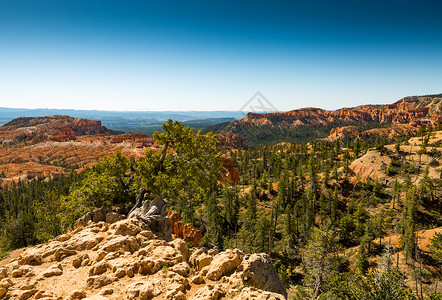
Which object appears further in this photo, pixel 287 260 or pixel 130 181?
pixel 287 260

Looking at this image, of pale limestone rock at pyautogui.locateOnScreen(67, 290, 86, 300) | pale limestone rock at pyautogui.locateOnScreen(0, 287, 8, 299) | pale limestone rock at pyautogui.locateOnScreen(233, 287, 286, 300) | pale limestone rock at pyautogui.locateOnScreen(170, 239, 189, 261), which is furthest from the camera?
pale limestone rock at pyautogui.locateOnScreen(170, 239, 189, 261)

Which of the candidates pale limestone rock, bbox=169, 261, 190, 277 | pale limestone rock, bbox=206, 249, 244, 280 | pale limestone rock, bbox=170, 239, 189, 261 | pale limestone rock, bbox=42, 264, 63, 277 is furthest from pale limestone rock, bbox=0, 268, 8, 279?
pale limestone rock, bbox=206, 249, 244, 280

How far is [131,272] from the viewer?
9523 mm

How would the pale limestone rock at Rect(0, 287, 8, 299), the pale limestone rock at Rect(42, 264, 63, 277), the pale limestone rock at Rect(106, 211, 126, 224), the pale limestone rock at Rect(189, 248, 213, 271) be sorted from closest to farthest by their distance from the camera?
the pale limestone rock at Rect(0, 287, 8, 299)
the pale limestone rock at Rect(42, 264, 63, 277)
the pale limestone rock at Rect(189, 248, 213, 271)
the pale limestone rock at Rect(106, 211, 126, 224)

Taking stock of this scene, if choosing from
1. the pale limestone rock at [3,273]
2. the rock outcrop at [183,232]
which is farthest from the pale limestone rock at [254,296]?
the rock outcrop at [183,232]

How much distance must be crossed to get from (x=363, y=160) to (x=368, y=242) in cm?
5436

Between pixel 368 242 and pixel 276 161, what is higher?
pixel 276 161

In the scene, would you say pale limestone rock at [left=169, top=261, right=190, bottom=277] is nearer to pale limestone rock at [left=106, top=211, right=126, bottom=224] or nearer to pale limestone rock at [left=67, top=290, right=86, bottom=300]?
pale limestone rock at [left=67, top=290, right=86, bottom=300]

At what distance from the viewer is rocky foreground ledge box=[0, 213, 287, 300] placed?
8102mm

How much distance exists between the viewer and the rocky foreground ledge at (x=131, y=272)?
8.10 m

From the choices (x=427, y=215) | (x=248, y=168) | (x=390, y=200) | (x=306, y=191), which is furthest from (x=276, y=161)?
(x=427, y=215)

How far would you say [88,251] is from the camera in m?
11.7

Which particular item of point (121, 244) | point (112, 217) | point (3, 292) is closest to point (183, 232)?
point (112, 217)

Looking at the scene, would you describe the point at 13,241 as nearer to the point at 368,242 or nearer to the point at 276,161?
the point at 368,242
